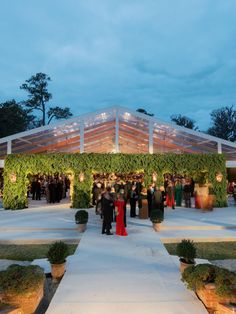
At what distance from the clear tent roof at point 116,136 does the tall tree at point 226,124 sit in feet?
105

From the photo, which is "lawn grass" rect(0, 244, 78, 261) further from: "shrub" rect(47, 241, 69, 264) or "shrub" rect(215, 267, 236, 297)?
"shrub" rect(215, 267, 236, 297)

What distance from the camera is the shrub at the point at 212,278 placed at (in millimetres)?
4295

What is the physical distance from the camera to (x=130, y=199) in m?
13.6

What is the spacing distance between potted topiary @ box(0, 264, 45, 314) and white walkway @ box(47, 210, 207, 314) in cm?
31

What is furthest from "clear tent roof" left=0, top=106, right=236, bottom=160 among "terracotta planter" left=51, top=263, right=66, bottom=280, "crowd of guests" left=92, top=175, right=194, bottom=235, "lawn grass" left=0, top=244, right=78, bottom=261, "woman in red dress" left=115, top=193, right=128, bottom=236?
"terracotta planter" left=51, top=263, right=66, bottom=280

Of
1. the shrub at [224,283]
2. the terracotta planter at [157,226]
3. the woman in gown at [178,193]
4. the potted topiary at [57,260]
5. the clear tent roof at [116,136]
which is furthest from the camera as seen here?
the woman in gown at [178,193]

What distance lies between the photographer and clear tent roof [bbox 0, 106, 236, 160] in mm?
16984

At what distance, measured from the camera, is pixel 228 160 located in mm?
19031

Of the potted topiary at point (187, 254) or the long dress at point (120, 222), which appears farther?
the long dress at point (120, 222)

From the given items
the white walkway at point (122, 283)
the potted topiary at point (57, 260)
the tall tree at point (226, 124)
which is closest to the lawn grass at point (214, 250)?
the white walkway at point (122, 283)

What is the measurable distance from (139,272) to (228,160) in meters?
14.3

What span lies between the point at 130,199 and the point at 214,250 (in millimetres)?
5513

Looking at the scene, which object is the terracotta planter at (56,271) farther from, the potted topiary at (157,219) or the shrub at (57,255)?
the potted topiary at (157,219)

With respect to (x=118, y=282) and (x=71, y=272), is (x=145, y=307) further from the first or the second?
(x=71, y=272)
